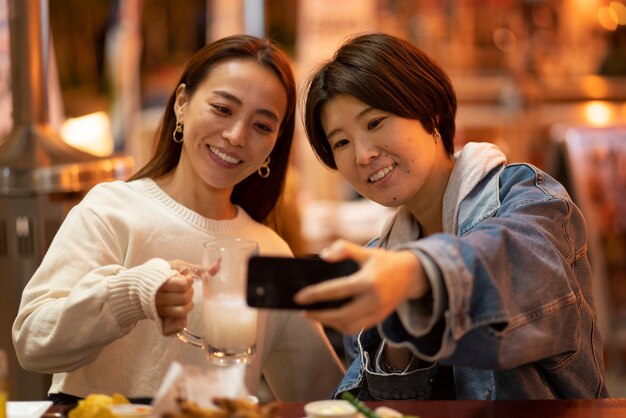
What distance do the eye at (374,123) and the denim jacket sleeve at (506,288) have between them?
0.93 ft

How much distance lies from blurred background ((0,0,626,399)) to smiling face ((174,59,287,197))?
0.25m

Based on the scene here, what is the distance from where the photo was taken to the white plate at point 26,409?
154cm

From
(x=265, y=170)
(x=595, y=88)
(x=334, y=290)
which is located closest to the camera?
(x=334, y=290)

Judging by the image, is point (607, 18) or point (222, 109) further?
point (607, 18)

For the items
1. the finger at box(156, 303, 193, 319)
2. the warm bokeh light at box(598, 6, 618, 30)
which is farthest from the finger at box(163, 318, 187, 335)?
the warm bokeh light at box(598, 6, 618, 30)

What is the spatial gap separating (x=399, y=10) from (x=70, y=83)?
259 cm

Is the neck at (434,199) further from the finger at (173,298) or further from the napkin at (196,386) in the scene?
the napkin at (196,386)

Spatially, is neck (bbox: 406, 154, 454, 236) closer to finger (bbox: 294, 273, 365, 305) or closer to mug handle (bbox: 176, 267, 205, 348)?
mug handle (bbox: 176, 267, 205, 348)

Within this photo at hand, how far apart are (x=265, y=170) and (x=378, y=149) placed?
510 millimetres

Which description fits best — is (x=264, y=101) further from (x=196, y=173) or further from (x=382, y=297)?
(x=382, y=297)

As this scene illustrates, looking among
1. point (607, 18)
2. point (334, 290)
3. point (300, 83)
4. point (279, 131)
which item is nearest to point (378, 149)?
point (279, 131)

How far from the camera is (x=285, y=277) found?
137cm

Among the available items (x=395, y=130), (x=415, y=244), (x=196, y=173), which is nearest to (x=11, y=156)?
(x=196, y=173)

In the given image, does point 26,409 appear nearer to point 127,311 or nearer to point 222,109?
point 127,311
